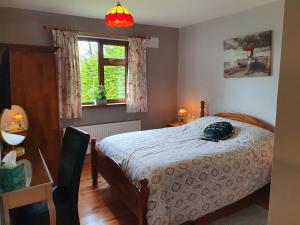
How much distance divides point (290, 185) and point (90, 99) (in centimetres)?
378

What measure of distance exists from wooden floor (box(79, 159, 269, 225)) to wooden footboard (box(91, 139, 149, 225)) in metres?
0.17

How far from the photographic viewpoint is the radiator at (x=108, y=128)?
397cm

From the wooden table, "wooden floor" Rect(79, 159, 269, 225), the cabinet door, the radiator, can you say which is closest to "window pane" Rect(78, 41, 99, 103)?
the radiator

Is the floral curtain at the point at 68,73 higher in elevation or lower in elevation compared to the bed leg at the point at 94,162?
higher

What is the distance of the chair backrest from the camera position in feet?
5.81

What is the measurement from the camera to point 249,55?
3.31 metres

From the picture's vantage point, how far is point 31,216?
167 centimetres

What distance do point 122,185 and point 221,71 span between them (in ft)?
8.23

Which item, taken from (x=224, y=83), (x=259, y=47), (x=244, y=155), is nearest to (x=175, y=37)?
(x=224, y=83)

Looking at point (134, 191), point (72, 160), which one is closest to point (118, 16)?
point (72, 160)

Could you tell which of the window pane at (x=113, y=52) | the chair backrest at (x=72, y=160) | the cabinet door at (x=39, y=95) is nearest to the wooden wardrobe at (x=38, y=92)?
the cabinet door at (x=39, y=95)

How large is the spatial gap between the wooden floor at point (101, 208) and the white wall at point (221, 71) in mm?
1390

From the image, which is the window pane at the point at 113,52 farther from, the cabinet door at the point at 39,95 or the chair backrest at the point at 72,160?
the chair backrest at the point at 72,160

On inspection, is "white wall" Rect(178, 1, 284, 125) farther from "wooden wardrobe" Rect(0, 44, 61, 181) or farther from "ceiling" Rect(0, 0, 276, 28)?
"wooden wardrobe" Rect(0, 44, 61, 181)
